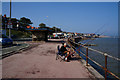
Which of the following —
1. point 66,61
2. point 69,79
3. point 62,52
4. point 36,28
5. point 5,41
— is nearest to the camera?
point 69,79

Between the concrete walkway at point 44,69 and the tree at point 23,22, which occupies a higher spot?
the tree at point 23,22

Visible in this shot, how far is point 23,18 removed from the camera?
74750 millimetres

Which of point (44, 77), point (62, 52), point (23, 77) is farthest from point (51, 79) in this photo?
point (62, 52)

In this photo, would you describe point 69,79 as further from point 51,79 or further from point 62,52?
point 62,52

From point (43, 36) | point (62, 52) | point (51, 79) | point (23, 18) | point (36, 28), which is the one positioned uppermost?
point (23, 18)

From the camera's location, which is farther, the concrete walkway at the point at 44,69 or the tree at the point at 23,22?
the tree at the point at 23,22

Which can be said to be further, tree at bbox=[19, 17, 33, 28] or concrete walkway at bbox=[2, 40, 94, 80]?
tree at bbox=[19, 17, 33, 28]

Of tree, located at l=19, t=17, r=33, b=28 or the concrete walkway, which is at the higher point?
tree, located at l=19, t=17, r=33, b=28

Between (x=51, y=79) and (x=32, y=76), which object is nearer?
(x=51, y=79)

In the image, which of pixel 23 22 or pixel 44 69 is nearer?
pixel 44 69

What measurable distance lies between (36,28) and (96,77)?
21358mm

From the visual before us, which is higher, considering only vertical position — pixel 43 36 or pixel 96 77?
pixel 43 36

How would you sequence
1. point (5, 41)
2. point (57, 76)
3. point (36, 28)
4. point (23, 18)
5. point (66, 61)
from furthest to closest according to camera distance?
1. point (23, 18)
2. point (36, 28)
3. point (5, 41)
4. point (66, 61)
5. point (57, 76)

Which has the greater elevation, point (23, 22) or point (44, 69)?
point (23, 22)
